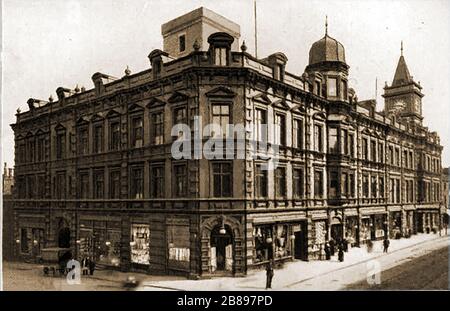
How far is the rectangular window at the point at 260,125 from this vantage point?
22766mm

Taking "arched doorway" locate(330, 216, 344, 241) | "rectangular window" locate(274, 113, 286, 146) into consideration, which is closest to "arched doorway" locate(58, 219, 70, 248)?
"rectangular window" locate(274, 113, 286, 146)

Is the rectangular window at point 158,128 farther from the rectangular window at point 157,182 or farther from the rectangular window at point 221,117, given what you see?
the rectangular window at point 221,117

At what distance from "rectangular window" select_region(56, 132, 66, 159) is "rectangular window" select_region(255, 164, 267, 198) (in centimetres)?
1495

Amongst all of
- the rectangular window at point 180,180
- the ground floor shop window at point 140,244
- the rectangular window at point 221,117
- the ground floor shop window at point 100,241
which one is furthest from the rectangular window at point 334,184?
the ground floor shop window at point 100,241

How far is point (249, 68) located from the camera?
2169 cm

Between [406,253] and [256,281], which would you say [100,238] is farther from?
[406,253]

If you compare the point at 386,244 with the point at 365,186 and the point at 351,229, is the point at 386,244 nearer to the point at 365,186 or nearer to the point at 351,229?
the point at 351,229

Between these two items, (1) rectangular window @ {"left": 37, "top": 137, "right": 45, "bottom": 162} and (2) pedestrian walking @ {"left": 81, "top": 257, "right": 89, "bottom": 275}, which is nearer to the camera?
(2) pedestrian walking @ {"left": 81, "top": 257, "right": 89, "bottom": 275}

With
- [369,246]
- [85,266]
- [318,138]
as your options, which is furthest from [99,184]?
[369,246]

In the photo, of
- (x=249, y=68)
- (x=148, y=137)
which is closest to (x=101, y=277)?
(x=148, y=137)

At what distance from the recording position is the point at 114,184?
2616 centimetres

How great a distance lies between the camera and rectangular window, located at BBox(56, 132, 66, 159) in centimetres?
2927

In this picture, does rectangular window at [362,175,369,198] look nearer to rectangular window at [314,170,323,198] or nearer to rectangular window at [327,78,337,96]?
rectangular window at [314,170,323,198]
